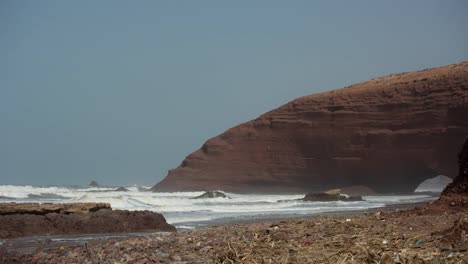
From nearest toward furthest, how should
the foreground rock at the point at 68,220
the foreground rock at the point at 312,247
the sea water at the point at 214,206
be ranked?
the foreground rock at the point at 312,247 < the foreground rock at the point at 68,220 < the sea water at the point at 214,206

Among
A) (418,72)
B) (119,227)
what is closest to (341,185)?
(418,72)

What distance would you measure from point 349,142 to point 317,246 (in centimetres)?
6199

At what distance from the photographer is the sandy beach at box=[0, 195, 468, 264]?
6.20m

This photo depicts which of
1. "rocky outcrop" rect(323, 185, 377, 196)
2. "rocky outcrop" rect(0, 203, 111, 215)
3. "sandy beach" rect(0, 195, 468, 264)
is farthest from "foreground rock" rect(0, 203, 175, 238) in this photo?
"rocky outcrop" rect(323, 185, 377, 196)

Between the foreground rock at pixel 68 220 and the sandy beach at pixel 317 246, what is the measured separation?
7083mm

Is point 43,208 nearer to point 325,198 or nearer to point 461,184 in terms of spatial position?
point 461,184

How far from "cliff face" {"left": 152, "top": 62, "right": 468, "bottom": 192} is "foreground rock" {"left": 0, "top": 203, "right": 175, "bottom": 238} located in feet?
152

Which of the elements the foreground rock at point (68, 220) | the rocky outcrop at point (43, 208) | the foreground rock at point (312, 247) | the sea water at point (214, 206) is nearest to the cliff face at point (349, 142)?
the sea water at point (214, 206)

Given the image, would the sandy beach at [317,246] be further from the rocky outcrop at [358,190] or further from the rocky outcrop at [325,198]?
the rocky outcrop at [358,190]

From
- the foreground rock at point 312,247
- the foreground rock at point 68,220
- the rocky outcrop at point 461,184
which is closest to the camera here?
the foreground rock at point 312,247

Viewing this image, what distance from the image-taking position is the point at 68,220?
19688 millimetres

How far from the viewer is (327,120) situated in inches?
2763

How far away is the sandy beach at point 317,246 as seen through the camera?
6.20 m

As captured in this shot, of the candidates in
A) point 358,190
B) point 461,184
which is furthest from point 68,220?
point 358,190
